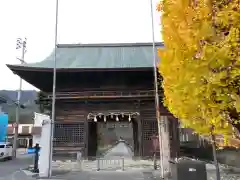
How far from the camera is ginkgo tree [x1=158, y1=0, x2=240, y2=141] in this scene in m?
4.89

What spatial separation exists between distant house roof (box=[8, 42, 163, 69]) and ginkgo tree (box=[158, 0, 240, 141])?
44.7ft

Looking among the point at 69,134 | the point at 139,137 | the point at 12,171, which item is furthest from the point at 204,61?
the point at 69,134

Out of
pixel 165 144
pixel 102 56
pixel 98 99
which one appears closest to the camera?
pixel 165 144

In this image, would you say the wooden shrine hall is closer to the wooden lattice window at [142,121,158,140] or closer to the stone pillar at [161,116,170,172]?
the wooden lattice window at [142,121,158,140]

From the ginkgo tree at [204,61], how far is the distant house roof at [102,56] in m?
13.6

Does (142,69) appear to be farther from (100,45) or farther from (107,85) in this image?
(100,45)

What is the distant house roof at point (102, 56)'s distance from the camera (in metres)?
20.3

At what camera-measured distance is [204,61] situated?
195 inches

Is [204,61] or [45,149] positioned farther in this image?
[45,149]

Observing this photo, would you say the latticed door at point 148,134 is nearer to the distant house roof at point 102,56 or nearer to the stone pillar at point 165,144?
the distant house roof at point 102,56

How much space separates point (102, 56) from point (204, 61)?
1863 centimetres

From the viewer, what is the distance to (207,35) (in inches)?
206

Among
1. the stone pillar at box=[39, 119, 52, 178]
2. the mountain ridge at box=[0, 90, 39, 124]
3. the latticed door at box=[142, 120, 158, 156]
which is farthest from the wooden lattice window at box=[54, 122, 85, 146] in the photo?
the mountain ridge at box=[0, 90, 39, 124]

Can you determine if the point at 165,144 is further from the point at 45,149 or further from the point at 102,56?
the point at 102,56
